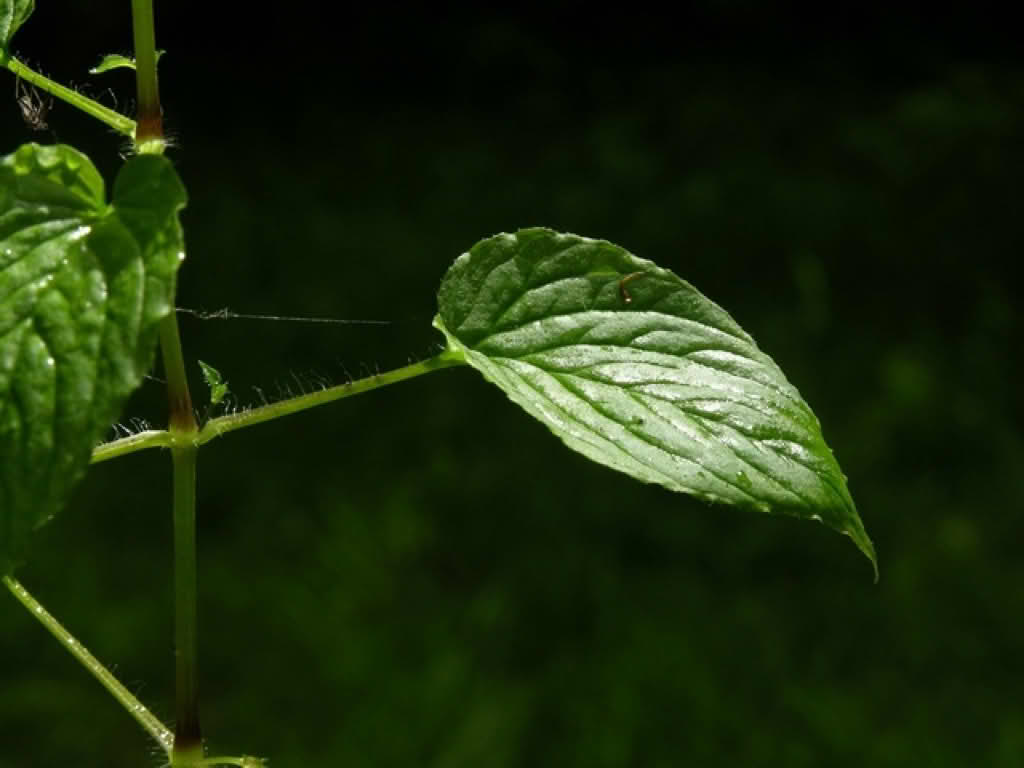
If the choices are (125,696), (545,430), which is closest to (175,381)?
(125,696)

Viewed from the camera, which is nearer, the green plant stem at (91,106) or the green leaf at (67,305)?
the green leaf at (67,305)

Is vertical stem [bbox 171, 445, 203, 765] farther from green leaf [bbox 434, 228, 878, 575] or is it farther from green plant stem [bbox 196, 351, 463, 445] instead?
green leaf [bbox 434, 228, 878, 575]

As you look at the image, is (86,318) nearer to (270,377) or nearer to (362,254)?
(270,377)

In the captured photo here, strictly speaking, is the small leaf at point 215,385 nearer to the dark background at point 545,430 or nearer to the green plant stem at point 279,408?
the green plant stem at point 279,408

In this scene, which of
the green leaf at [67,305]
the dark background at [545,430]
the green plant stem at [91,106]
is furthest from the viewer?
the dark background at [545,430]

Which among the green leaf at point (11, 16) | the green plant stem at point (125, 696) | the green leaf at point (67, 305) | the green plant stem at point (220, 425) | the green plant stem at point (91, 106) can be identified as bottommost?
the green plant stem at point (125, 696)

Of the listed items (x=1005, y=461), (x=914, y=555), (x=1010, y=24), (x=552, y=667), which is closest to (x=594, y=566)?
(x=552, y=667)

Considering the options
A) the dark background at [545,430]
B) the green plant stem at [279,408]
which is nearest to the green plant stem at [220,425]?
the green plant stem at [279,408]
